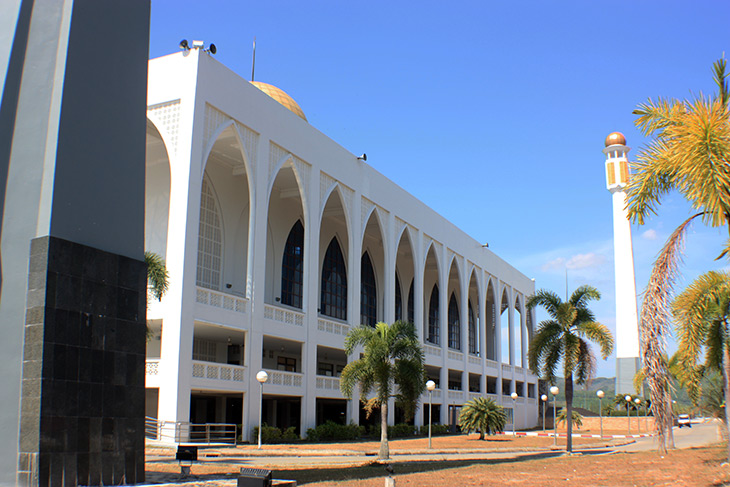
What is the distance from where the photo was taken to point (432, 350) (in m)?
40.9

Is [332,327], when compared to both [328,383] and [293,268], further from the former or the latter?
[293,268]

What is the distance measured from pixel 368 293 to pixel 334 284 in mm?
4710

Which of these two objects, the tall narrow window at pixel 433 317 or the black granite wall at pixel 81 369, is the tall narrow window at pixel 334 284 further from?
the black granite wall at pixel 81 369

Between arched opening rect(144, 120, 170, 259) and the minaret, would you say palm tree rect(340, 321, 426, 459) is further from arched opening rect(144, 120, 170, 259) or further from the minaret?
the minaret

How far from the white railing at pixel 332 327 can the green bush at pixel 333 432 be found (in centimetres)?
399

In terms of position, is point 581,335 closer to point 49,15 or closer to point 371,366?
point 371,366

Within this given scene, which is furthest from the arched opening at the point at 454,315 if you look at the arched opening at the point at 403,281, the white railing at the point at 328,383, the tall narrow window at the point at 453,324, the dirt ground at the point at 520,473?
the dirt ground at the point at 520,473

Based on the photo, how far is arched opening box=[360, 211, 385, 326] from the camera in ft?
134

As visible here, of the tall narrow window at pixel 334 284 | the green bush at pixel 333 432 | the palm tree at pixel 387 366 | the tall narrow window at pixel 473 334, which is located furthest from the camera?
the tall narrow window at pixel 473 334

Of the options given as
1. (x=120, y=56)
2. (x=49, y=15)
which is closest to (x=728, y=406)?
(x=120, y=56)

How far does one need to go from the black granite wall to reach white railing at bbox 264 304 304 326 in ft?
50.6

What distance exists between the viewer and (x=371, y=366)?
21562mm

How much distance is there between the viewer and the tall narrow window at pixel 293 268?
33.2m

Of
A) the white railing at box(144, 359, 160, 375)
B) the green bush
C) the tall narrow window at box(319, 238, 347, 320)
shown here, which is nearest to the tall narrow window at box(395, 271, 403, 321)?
the tall narrow window at box(319, 238, 347, 320)
